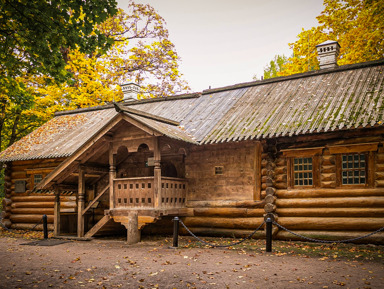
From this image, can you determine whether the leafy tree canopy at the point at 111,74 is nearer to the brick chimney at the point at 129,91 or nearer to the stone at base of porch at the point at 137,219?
the brick chimney at the point at 129,91

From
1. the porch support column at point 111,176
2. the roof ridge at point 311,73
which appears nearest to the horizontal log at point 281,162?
the roof ridge at point 311,73

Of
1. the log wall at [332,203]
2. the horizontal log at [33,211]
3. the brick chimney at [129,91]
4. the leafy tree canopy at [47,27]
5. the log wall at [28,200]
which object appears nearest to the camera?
the leafy tree canopy at [47,27]

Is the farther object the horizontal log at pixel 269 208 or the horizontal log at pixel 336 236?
the horizontal log at pixel 269 208

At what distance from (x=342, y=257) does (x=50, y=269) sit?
23.8 feet

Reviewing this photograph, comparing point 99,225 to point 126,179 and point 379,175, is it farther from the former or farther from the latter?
point 379,175

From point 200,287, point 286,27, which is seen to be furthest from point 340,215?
point 286,27

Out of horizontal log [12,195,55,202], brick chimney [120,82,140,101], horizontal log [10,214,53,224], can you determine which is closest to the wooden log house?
horizontal log [12,195,55,202]

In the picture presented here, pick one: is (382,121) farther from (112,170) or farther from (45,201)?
(45,201)

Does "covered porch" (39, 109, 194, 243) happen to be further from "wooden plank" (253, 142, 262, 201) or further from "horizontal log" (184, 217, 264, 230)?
"wooden plank" (253, 142, 262, 201)

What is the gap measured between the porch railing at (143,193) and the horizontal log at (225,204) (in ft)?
2.19

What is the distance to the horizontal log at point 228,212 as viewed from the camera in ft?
43.7

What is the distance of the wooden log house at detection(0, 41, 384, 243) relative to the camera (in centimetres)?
1183

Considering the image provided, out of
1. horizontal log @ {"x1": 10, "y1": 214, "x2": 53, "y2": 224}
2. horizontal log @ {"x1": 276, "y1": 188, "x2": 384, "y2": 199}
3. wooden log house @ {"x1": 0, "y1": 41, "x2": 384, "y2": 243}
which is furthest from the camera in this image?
horizontal log @ {"x1": 10, "y1": 214, "x2": 53, "y2": 224}

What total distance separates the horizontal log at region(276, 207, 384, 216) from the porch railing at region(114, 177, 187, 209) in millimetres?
3789
